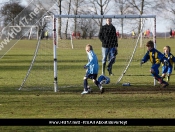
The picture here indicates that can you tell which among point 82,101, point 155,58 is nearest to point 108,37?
point 155,58

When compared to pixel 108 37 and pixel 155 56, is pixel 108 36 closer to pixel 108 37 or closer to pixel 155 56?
pixel 108 37

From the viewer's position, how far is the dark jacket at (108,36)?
15203mm

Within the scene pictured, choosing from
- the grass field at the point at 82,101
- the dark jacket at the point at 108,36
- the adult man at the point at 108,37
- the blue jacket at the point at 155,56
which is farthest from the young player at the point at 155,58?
the dark jacket at the point at 108,36

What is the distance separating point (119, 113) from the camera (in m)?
9.19

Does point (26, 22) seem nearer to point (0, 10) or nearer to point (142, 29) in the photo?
point (142, 29)

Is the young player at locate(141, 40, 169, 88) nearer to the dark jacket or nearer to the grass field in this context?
the grass field

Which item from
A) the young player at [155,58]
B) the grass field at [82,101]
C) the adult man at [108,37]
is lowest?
the grass field at [82,101]

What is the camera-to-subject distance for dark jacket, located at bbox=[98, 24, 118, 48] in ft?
49.9

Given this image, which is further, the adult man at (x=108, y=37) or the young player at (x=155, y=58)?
the adult man at (x=108, y=37)

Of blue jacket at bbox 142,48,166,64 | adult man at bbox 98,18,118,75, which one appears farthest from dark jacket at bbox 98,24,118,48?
A: blue jacket at bbox 142,48,166,64

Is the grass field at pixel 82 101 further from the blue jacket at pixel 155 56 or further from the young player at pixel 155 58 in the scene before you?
the blue jacket at pixel 155 56

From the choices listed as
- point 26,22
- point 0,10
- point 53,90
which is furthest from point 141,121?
point 0,10

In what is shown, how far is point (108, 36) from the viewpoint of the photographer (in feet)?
50.7

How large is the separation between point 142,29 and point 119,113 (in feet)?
24.0
